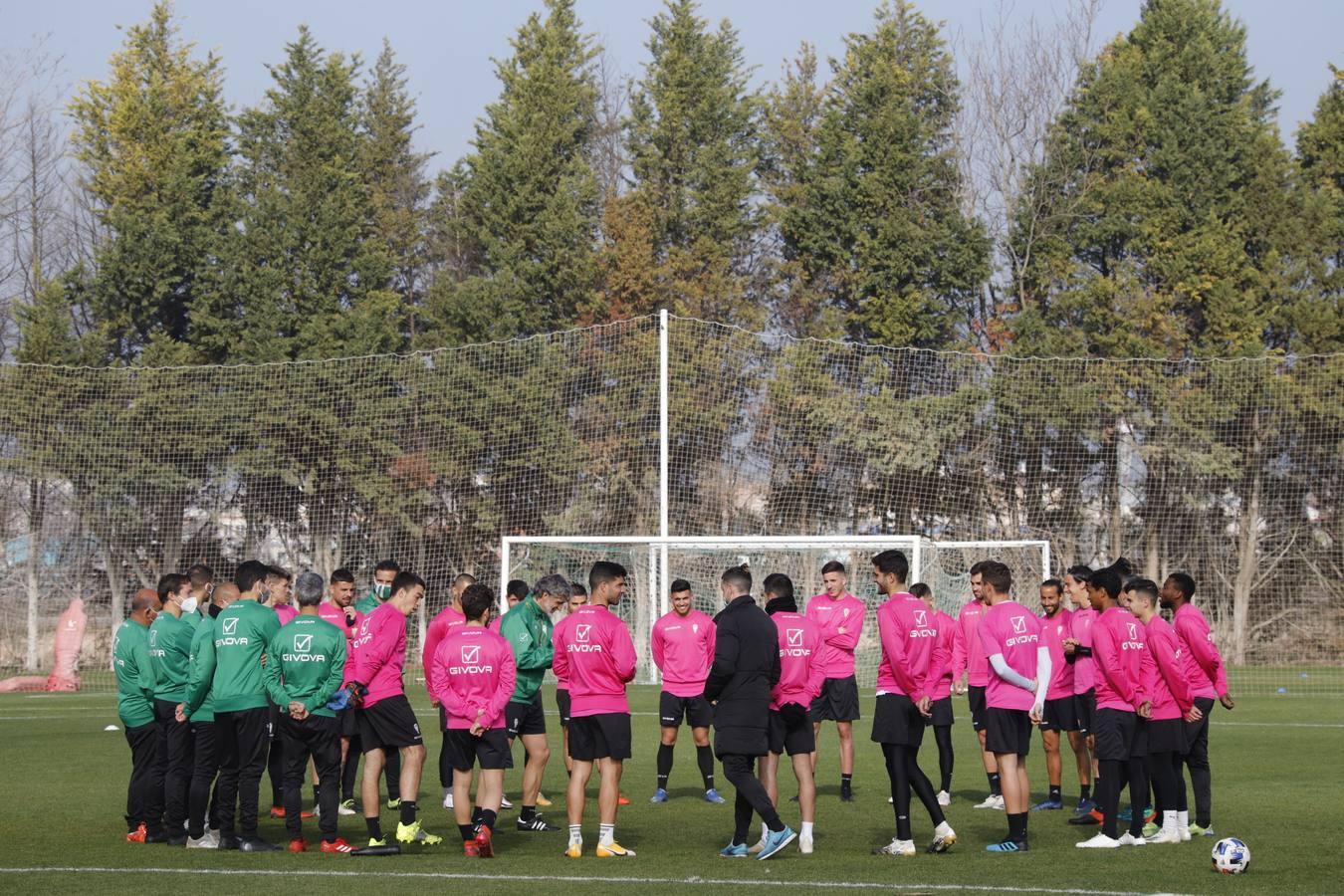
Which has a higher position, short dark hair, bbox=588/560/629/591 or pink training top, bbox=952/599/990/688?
short dark hair, bbox=588/560/629/591

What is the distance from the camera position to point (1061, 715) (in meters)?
12.0

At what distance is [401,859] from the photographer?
9.99m

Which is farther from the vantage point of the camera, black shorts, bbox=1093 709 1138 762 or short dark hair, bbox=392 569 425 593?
short dark hair, bbox=392 569 425 593

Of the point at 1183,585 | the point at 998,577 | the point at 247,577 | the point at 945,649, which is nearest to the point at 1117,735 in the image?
the point at 1183,585

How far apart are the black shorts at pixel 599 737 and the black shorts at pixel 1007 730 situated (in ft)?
7.51

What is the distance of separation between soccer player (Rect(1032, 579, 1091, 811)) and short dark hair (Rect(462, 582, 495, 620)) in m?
4.28

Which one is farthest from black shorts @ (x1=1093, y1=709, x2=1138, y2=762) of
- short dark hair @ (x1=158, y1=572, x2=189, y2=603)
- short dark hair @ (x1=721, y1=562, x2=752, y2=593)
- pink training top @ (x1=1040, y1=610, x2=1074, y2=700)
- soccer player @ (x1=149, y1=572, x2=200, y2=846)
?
short dark hair @ (x1=158, y1=572, x2=189, y2=603)

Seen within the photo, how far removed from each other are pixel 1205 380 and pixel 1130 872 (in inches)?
999

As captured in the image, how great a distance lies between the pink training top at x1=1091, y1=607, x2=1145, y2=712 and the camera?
398 inches

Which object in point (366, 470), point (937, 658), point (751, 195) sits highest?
point (751, 195)

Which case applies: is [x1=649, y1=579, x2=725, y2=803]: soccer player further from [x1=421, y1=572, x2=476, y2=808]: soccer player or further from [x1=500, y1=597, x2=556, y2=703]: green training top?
[x1=421, y1=572, x2=476, y2=808]: soccer player

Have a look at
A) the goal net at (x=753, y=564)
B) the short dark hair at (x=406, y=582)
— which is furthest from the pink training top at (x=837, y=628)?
the goal net at (x=753, y=564)

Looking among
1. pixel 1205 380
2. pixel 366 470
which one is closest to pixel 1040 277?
pixel 1205 380

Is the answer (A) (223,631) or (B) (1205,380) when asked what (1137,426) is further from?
(A) (223,631)
